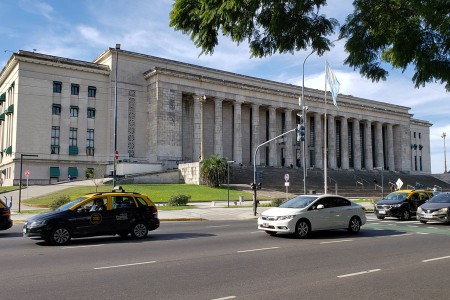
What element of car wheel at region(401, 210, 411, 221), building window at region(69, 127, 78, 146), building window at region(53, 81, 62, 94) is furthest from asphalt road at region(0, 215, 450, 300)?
building window at region(53, 81, 62, 94)

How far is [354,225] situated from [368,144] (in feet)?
255

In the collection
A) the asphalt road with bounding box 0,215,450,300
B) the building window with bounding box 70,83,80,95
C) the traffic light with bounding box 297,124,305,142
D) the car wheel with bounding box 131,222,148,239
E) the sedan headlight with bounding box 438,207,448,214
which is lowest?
the asphalt road with bounding box 0,215,450,300

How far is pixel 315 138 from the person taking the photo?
8181cm

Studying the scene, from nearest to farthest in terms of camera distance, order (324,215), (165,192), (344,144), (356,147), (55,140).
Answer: (324,215) < (165,192) < (55,140) < (344,144) < (356,147)

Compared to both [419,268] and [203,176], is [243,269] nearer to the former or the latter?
[419,268]

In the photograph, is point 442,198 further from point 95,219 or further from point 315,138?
point 315,138

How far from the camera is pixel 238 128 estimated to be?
232ft

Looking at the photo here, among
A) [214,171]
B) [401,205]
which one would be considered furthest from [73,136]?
[401,205]

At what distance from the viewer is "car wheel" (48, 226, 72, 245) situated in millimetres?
13219

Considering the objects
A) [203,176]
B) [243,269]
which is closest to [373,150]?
[203,176]

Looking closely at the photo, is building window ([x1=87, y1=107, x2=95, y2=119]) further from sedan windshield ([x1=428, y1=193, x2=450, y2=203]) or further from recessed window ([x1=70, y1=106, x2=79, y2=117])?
sedan windshield ([x1=428, y1=193, x2=450, y2=203])

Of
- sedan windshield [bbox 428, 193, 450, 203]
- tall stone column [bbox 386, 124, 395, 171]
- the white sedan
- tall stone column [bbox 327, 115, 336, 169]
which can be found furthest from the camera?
tall stone column [bbox 386, 124, 395, 171]

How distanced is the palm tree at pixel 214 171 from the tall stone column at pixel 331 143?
118ft

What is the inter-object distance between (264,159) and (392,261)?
6795cm
